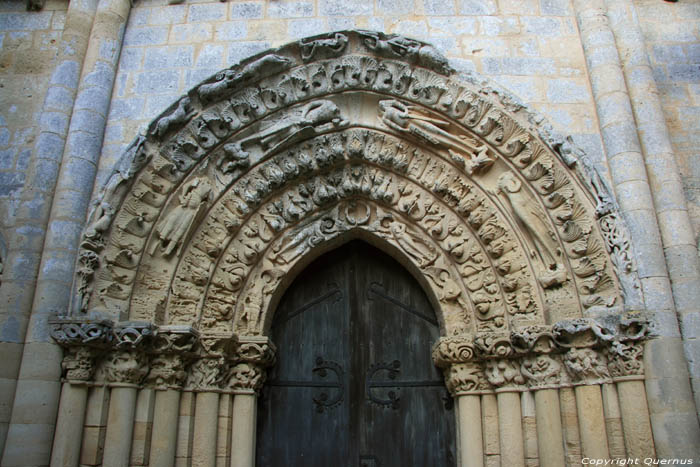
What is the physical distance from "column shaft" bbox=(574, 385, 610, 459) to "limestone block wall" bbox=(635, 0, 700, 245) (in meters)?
1.35

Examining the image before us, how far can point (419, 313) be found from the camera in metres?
4.41

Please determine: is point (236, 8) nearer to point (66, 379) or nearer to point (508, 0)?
point (508, 0)

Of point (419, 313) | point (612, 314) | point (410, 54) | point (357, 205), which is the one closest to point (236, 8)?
point (410, 54)

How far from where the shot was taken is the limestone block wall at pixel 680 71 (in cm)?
395

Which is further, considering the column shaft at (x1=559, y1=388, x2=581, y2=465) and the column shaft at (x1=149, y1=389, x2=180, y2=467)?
the column shaft at (x1=149, y1=389, x2=180, y2=467)

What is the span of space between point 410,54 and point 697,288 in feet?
8.33

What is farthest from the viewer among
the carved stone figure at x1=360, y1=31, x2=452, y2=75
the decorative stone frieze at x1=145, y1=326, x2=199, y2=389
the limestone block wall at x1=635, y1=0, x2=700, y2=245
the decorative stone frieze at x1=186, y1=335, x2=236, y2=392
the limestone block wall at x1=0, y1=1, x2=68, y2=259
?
the carved stone figure at x1=360, y1=31, x2=452, y2=75

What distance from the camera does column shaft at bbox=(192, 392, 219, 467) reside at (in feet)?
12.2

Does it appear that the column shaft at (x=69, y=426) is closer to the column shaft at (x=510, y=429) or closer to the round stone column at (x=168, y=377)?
the round stone column at (x=168, y=377)

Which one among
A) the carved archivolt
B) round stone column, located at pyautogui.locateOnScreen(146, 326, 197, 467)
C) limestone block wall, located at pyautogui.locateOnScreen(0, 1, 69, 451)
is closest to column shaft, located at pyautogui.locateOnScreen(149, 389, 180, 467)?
round stone column, located at pyautogui.locateOnScreen(146, 326, 197, 467)

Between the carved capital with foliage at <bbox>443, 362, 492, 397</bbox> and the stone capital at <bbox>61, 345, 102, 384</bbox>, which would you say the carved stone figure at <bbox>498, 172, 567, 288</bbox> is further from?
the stone capital at <bbox>61, 345, 102, 384</bbox>

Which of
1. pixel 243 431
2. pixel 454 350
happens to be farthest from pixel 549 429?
pixel 243 431

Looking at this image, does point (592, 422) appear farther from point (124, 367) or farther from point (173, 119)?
point (173, 119)

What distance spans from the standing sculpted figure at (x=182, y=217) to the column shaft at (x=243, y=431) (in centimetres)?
118
